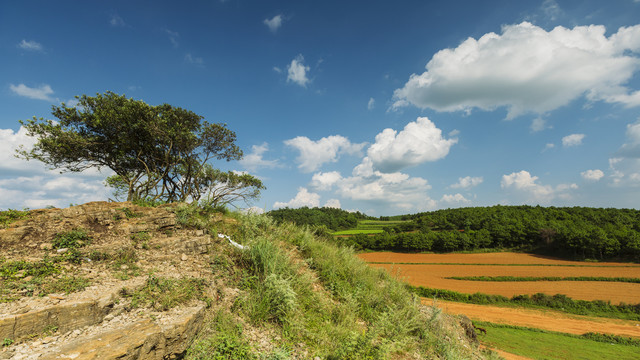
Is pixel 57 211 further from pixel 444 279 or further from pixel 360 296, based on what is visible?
pixel 444 279

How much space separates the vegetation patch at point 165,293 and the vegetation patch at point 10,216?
430 cm

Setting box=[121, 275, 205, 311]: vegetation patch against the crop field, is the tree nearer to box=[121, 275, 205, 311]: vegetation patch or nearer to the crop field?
box=[121, 275, 205, 311]: vegetation patch

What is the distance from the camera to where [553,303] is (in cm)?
2839

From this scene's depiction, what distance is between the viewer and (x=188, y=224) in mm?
7676

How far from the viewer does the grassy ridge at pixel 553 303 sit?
26.2 metres

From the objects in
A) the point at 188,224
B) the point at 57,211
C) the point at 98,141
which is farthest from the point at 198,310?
the point at 98,141

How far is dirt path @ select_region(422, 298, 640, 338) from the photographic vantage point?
22.7 m

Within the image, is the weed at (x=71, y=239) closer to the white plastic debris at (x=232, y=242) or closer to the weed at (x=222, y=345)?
the white plastic debris at (x=232, y=242)

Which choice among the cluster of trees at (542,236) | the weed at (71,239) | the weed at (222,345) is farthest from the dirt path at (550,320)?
the weed at (71,239)

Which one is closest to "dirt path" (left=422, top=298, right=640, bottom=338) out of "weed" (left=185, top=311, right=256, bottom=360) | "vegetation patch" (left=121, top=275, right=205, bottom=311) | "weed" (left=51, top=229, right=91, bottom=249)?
"weed" (left=185, top=311, right=256, bottom=360)

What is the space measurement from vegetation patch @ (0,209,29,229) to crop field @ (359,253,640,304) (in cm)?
2559

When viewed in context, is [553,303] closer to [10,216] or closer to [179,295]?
[179,295]

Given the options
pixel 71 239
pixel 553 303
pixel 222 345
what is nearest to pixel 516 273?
pixel 553 303

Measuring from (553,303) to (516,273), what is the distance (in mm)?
14029
